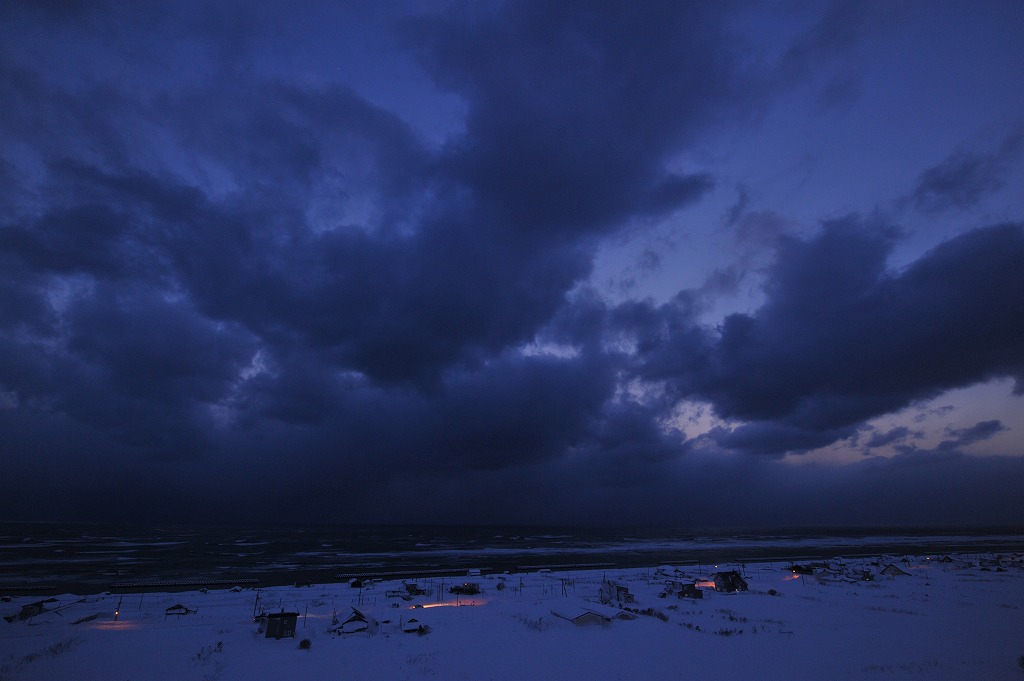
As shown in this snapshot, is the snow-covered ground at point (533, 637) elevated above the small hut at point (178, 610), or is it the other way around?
the snow-covered ground at point (533, 637)

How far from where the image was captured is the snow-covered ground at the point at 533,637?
27969 mm

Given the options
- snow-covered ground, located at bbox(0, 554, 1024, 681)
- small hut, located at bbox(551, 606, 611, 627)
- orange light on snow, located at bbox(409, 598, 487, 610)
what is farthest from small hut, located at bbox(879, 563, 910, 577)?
orange light on snow, located at bbox(409, 598, 487, 610)

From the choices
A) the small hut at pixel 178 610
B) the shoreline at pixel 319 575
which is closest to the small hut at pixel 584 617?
the small hut at pixel 178 610

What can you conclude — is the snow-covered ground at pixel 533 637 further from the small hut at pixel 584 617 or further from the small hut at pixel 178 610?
the small hut at pixel 178 610

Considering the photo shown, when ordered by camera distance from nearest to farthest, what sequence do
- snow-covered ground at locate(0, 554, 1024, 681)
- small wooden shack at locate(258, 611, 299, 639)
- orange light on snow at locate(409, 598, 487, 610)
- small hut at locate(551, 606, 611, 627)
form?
snow-covered ground at locate(0, 554, 1024, 681)
small wooden shack at locate(258, 611, 299, 639)
small hut at locate(551, 606, 611, 627)
orange light on snow at locate(409, 598, 487, 610)

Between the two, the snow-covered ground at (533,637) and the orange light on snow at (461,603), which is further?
the orange light on snow at (461,603)

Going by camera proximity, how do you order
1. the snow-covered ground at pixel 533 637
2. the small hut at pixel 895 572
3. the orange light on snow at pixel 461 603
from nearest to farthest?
the snow-covered ground at pixel 533 637
the orange light on snow at pixel 461 603
the small hut at pixel 895 572

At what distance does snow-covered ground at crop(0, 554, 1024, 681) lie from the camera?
2797 centimetres

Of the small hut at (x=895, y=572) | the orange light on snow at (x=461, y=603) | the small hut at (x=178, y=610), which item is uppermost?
the small hut at (x=895, y=572)

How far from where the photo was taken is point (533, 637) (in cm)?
3503

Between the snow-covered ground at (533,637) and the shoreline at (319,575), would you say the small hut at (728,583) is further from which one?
the shoreline at (319,575)

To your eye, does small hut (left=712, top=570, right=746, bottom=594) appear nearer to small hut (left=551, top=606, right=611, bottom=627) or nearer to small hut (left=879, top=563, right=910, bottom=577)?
small hut (left=551, top=606, right=611, bottom=627)

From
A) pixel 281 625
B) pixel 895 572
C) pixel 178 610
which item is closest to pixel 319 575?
pixel 178 610

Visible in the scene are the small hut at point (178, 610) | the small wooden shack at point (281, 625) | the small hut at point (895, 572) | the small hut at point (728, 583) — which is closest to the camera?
the small wooden shack at point (281, 625)
